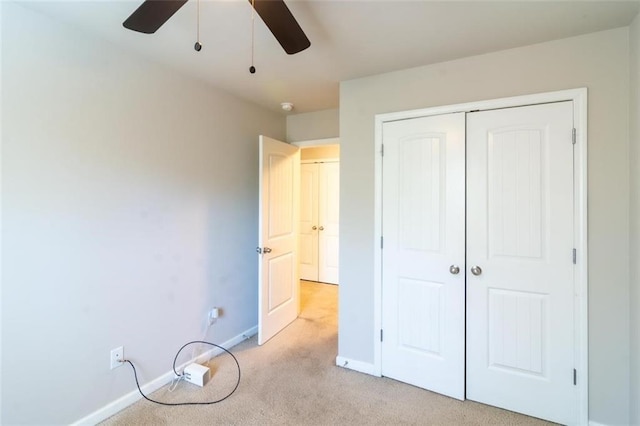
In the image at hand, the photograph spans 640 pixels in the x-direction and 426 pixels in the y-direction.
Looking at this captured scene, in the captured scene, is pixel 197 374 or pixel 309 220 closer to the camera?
pixel 197 374

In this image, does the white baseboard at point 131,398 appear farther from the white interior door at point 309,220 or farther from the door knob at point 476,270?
the white interior door at point 309,220

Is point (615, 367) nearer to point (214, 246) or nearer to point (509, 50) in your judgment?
point (509, 50)

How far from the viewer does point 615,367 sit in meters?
1.74

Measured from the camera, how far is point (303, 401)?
80.6 inches

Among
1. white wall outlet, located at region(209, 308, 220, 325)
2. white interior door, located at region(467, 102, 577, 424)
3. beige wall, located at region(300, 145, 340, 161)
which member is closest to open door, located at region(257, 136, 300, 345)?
white wall outlet, located at region(209, 308, 220, 325)

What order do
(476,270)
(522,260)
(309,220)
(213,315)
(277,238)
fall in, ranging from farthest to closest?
(309,220) → (277,238) → (213,315) → (476,270) → (522,260)

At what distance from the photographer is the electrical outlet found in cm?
192

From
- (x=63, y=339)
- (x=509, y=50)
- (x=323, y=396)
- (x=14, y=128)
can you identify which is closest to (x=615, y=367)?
(x=323, y=396)

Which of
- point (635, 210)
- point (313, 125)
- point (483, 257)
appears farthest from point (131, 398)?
point (635, 210)

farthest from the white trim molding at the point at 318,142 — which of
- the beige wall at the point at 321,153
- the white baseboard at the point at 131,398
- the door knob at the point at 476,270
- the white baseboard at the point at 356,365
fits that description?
the white baseboard at the point at 131,398

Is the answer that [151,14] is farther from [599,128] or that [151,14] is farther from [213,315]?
[599,128]

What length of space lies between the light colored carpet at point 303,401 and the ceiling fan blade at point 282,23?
2122mm

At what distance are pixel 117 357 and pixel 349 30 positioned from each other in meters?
2.49

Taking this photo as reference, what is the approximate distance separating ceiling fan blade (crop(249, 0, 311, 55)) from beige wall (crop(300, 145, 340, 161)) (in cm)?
348
